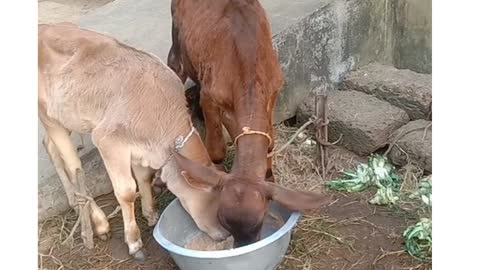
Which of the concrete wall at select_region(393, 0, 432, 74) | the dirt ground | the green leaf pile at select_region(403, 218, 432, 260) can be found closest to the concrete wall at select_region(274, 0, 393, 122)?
the concrete wall at select_region(393, 0, 432, 74)

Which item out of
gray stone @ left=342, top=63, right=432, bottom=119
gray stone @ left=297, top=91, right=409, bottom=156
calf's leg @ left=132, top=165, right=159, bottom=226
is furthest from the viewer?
gray stone @ left=342, top=63, right=432, bottom=119

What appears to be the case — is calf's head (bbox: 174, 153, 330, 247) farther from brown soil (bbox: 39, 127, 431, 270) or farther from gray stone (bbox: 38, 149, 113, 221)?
gray stone (bbox: 38, 149, 113, 221)

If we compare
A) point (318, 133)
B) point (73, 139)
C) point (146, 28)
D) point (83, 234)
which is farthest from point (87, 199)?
point (146, 28)

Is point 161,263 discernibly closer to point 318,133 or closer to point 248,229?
point 248,229

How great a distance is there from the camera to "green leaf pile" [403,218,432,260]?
4.70 meters

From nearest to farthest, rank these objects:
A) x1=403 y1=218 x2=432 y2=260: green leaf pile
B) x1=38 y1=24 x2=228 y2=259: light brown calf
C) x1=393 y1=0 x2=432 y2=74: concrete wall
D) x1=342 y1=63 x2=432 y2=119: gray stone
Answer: x1=38 y1=24 x2=228 y2=259: light brown calf, x1=403 y1=218 x2=432 y2=260: green leaf pile, x1=342 y1=63 x2=432 y2=119: gray stone, x1=393 y1=0 x2=432 y2=74: concrete wall

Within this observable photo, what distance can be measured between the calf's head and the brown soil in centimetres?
67

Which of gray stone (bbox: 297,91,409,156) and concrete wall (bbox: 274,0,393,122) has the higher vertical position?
concrete wall (bbox: 274,0,393,122)

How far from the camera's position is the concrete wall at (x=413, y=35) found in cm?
666

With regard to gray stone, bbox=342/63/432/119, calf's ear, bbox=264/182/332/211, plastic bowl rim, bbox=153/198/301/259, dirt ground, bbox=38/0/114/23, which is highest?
calf's ear, bbox=264/182/332/211

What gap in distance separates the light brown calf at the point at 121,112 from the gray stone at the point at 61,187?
11.7 inches

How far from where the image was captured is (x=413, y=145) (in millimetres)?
5637

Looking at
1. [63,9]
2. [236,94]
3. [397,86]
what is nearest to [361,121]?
[397,86]

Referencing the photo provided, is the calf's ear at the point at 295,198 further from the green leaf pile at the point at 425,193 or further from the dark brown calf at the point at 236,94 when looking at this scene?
the green leaf pile at the point at 425,193
